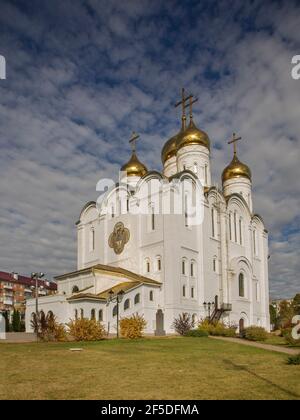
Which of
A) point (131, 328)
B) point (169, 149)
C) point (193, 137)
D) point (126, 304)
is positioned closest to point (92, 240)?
point (126, 304)

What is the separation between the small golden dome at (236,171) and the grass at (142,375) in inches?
1243

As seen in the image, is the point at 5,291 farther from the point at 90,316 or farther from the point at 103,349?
the point at 103,349

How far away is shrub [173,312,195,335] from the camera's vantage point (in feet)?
99.0

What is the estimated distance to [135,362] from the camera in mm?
13281

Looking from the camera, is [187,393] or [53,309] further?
[53,309]

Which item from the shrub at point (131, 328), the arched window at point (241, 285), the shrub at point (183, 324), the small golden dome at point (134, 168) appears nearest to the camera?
the shrub at point (131, 328)

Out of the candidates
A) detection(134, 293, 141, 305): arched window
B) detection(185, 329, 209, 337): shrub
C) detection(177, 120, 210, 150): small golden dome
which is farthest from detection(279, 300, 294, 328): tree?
detection(177, 120, 210, 150): small golden dome

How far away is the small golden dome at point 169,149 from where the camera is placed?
146 feet

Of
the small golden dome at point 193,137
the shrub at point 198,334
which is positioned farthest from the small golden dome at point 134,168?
the shrub at point 198,334

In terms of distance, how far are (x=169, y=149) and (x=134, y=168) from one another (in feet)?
13.8

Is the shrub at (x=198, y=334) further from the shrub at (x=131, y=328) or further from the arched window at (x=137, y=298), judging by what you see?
the arched window at (x=137, y=298)

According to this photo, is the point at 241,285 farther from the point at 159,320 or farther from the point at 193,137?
the point at 193,137

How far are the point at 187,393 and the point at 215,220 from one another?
1187 inches
